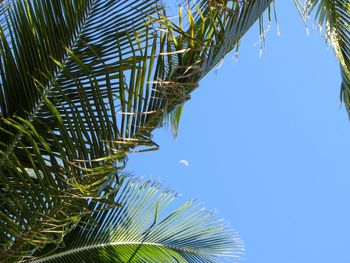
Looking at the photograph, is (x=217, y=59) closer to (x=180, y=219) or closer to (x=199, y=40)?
(x=199, y=40)

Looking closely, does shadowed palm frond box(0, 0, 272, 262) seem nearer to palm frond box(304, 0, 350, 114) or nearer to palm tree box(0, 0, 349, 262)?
palm tree box(0, 0, 349, 262)

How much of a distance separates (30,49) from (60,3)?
0.87 ft

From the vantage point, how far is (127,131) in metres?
2.37

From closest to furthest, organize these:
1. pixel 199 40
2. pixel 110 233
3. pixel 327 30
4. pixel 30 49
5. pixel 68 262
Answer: pixel 199 40 → pixel 30 49 → pixel 68 262 → pixel 110 233 → pixel 327 30

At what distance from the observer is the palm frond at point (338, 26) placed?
421 cm

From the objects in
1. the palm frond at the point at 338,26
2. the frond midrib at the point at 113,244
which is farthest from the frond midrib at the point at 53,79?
the palm frond at the point at 338,26

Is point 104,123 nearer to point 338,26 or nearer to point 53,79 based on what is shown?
point 53,79

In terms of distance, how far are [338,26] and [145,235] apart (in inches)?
78.2

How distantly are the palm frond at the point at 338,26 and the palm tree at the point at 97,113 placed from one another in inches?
0.6

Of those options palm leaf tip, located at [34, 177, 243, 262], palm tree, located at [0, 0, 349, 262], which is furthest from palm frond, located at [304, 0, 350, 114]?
palm leaf tip, located at [34, 177, 243, 262]

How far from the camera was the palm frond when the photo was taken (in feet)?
13.8

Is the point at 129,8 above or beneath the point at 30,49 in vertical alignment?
above

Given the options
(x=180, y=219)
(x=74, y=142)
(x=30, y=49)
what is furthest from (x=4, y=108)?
(x=180, y=219)

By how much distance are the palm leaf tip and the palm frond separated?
4.58ft
